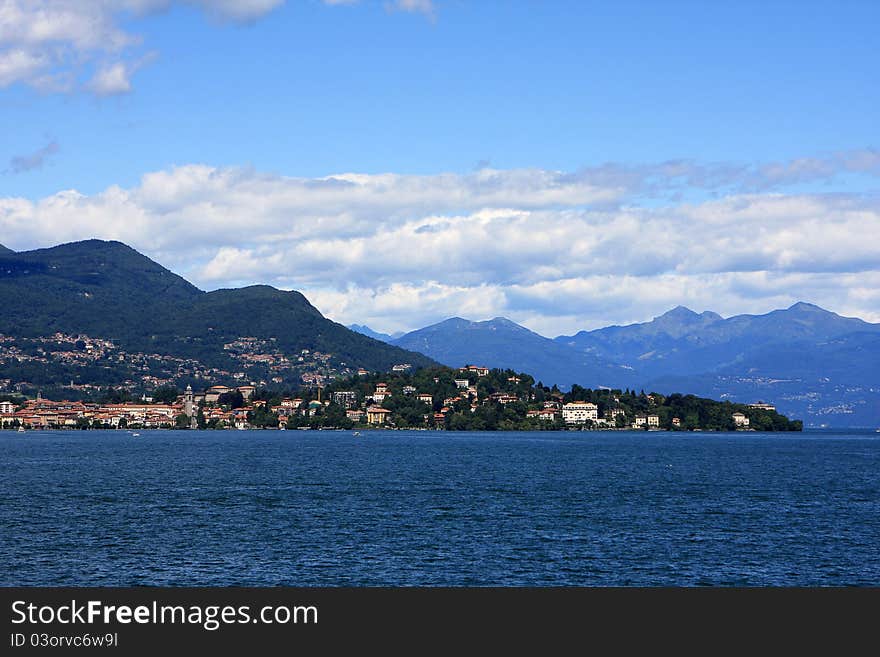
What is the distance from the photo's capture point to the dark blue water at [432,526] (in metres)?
49.5

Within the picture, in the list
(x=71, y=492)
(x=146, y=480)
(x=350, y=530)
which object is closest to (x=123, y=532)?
(x=350, y=530)

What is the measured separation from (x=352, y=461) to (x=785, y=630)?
105601 mm

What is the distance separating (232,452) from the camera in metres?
162

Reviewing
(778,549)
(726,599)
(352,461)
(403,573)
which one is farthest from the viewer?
(352,461)

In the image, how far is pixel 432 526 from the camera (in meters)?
65.2

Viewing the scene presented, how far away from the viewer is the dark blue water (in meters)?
49.5

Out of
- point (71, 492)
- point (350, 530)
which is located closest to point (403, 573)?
point (350, 530)

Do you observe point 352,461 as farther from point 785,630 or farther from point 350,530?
point 785,630

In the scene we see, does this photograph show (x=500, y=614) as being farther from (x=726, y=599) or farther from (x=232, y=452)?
(x=232, y=452)

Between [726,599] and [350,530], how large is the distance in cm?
2955

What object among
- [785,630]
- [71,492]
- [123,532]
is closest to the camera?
[785,630]

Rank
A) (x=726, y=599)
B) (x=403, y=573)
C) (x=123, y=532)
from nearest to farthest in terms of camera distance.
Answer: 1. (x=726, y=599)
2. (x=403, y=573)
3. (x=123, y=532)

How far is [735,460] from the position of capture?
150125mm

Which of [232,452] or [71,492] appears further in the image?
[232,452]
